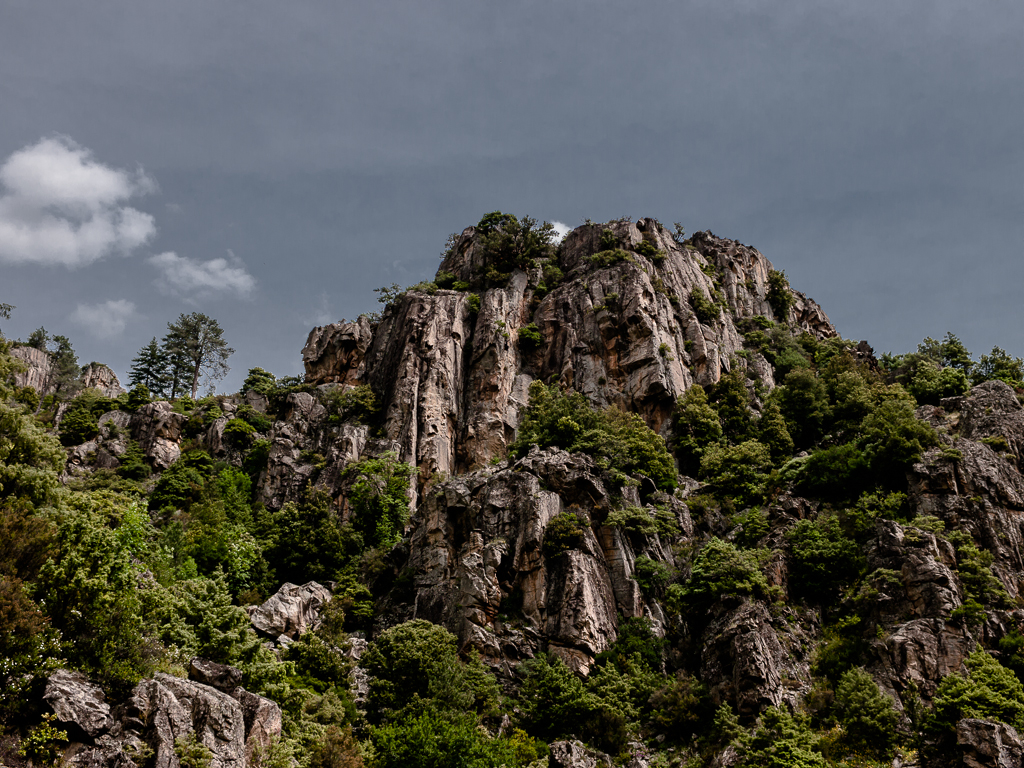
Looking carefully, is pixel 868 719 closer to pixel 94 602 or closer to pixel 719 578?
pixel 719 578

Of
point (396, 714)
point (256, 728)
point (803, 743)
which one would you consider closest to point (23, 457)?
point (256, 728)

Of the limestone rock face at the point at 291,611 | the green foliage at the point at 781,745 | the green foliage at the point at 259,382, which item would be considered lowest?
the green foliage at the point at 781,745

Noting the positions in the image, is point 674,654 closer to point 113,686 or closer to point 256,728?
point 256,728

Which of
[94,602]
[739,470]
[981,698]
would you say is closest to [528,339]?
[739,470]

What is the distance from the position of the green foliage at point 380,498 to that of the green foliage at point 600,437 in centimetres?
877

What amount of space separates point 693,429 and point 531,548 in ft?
71.2

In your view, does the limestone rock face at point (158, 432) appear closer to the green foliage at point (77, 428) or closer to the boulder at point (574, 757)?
the green foliage at point (77, 428)

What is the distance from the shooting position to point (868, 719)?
107 feet

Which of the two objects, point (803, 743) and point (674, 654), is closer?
point (803, 743)

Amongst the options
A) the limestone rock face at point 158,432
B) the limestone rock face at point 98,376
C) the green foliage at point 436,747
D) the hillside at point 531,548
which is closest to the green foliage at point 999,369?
the hillside at point 531,548

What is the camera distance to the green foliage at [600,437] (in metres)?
52.0

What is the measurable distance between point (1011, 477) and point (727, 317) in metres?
35.6

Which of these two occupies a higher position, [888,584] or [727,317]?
[727,317]

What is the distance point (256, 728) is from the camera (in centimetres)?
2853
